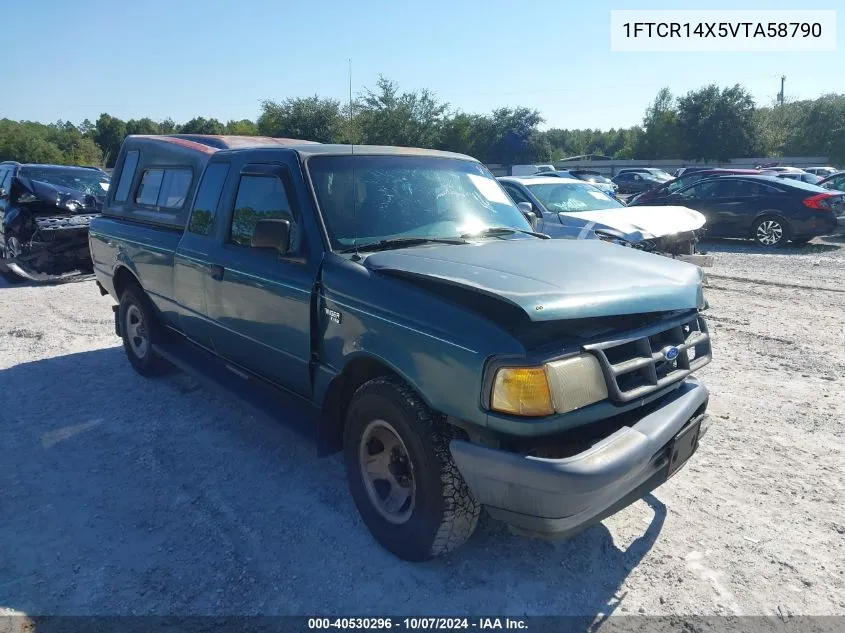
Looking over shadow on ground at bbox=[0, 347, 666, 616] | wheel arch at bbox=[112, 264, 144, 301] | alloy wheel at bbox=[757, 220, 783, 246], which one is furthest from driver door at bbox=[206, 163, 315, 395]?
alloy wheel at bbox=[757, 220, 783, 246]

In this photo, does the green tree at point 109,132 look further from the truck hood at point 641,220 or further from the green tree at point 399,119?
the truck hood at point 641,220

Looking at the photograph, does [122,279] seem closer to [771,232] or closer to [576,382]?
[576,382]

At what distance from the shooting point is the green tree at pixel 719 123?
5131 centimetres

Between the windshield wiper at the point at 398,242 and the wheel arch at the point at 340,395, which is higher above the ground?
the windshield wiper at the point at 398,242

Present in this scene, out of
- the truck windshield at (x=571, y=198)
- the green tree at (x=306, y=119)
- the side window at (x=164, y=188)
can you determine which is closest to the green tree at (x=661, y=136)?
the green tree at (x=306, y=119)

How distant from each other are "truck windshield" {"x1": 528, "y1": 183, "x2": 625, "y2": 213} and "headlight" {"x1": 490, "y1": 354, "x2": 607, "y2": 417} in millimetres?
7335

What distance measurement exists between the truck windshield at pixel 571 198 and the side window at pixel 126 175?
19.7 feet

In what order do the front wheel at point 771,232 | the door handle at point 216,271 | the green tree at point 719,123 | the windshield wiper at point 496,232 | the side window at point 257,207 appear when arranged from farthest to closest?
1. the green tree at point 719,123
2. the front wheel at point 771,232
3. the door handle at point 216,271
4. the windshield wiper at point 496,232
5. the side window at point 257,207

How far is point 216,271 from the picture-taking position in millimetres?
4141

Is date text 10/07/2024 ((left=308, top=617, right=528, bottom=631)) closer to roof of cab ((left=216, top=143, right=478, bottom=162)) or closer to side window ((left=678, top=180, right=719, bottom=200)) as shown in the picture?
roof of cab ((left=216, top=143, right=478, bottom=162))

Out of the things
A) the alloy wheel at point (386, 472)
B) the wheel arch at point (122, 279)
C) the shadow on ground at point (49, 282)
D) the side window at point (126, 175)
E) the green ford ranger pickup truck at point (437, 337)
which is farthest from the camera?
the shadow on ground at point (49, 282)

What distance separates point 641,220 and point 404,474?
7104mm

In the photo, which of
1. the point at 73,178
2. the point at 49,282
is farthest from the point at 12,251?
the point at 73,178

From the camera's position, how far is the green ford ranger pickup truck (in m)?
2.47
